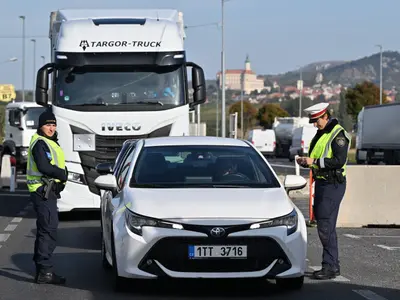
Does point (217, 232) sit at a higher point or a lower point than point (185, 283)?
higher

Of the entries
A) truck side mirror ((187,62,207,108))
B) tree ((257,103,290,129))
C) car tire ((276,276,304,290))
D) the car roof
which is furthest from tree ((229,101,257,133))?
car tire ((276,276,304,290))

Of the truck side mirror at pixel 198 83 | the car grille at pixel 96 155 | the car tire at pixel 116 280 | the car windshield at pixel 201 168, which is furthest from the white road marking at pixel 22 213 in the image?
the car tire at pixel 116 280

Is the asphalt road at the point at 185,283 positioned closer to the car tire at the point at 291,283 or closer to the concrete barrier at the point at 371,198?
the car tire at the point at 291,283

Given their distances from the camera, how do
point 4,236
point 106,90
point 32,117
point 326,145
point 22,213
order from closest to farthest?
point 326,145 < point 4,236 < point 106,90 < point 22,213 < point 32,117

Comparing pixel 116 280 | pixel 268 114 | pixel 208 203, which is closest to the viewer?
pixel 208 203

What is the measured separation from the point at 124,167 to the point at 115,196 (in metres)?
0.67

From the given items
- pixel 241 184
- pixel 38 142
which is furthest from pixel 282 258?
pixel 38 142

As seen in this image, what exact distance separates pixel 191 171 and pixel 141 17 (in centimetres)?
838

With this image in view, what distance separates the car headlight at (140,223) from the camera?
8.95 metres

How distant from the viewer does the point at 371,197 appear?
17109 mm

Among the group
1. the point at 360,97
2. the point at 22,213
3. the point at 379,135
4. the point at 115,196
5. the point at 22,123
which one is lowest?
the point at 22,213

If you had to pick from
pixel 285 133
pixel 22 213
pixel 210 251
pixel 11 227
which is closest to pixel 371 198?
pixel 11 227

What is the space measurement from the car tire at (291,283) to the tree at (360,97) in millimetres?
86063

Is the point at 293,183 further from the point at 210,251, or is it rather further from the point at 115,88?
the point at 115,88
